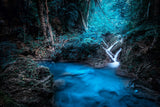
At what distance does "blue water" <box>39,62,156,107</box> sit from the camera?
3.65 metres

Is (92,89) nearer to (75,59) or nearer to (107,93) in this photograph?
(107,93)

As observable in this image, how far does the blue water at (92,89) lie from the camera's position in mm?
3646

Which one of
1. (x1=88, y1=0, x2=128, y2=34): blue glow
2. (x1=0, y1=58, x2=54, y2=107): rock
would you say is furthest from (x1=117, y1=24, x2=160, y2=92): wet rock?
(x1=88, y1=0, x2=128, y2=34): blue glow

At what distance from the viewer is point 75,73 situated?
6250 mm

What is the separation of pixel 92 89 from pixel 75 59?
138 inches

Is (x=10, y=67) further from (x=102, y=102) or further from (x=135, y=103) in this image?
(x=135, y=103)

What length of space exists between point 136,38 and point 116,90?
126 inches

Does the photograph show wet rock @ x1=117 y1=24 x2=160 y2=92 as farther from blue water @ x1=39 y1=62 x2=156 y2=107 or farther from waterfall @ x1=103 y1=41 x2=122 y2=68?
waterfall @ x1=103 y1=41 x2=122 y2=68

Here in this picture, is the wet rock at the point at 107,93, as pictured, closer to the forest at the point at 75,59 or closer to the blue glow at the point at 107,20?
the forest at the point at 75,59

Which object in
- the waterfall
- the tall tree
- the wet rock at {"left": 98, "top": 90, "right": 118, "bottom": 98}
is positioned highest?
the tall tree

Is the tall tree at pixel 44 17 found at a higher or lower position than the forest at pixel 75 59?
higher

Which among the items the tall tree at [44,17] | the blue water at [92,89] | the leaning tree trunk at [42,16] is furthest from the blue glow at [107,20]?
the blue water at [92,89]

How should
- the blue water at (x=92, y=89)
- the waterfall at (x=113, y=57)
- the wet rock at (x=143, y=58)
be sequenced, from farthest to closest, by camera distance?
1. the waterfall at (x=113, y=57)
2. the wet rock at (x=143, y=58)
3. the blue water at (x=92, y=89)

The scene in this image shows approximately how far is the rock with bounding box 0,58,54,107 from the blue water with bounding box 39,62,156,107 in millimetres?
908
